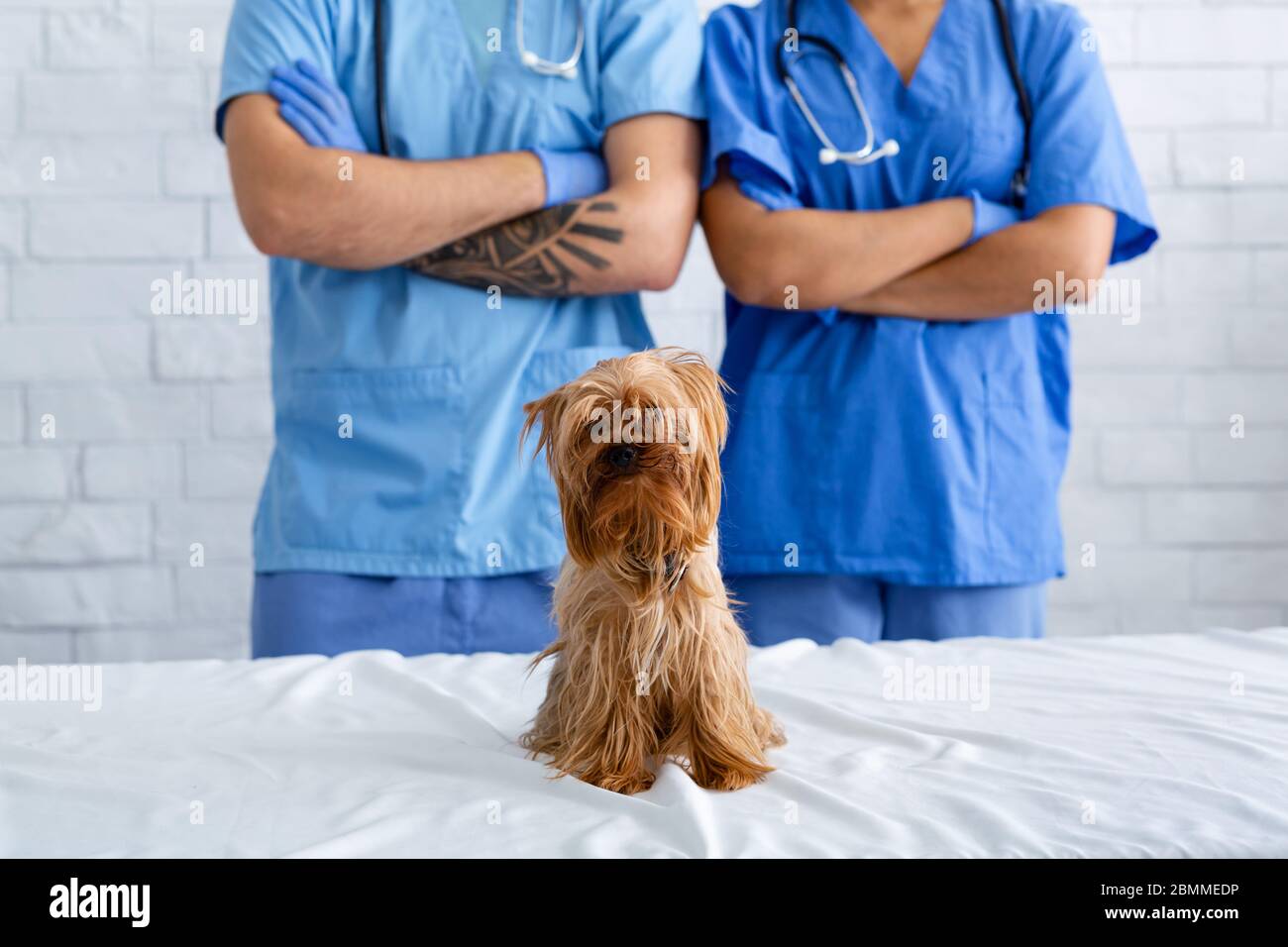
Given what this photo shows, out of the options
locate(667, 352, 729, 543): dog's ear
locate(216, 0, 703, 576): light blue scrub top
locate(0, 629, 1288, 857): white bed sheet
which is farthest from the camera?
locate(216, 0, 703, 576): light blue scrub top

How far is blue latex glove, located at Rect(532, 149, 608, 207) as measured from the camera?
1.65 metres

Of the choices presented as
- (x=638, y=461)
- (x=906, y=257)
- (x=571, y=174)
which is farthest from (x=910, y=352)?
(x=638, y=461)

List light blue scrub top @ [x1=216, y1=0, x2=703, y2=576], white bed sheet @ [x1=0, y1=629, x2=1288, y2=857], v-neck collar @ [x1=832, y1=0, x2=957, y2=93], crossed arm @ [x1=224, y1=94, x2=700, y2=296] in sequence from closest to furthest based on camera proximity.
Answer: white bed sheet @ [x1=0, y1=629, x2=1288, y2=857]
crossed arm @ [x1=224, y1=94, x2=700, y2=296]
light blue scrub top @ [x1=216, y1=0, x2=703, y2=576]
v-neck collar @ [x1=832, y1=0, x2=957, y2=93]

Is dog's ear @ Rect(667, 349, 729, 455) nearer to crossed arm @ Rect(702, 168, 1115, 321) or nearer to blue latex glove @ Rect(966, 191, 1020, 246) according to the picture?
crossed arm @ Rect(702, 168, 1115, 321)

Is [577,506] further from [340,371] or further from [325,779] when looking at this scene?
[340,371]

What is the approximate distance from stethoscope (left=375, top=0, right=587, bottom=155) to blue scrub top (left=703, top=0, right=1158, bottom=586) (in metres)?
0.21

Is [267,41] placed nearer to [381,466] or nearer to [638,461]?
[381,466]

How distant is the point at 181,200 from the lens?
2.52 m

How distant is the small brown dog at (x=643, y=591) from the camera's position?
95 cm

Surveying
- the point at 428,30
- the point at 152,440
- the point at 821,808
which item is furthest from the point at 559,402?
the point at 152,440

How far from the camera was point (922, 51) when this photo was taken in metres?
1.85

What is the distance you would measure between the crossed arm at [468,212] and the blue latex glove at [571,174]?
2cm

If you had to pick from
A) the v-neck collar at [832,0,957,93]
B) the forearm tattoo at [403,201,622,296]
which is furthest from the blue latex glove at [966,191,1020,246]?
the forearm tattoo at [403,201,622,296]

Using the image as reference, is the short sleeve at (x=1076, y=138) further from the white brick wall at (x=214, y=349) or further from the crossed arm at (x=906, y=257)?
the white brick wall at (x=214, y=349)
